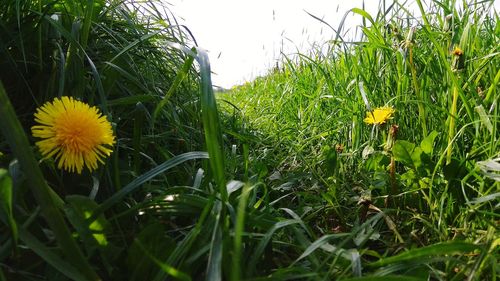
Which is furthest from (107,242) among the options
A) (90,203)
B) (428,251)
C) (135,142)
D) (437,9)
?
(437,9)

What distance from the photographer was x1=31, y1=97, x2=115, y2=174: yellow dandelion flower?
30.5 inches

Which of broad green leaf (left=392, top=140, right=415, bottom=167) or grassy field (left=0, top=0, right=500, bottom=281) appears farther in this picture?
broad green leaf (left=392, top=140, right=415, bottom=167)

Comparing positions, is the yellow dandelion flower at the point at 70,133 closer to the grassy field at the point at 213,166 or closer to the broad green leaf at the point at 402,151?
the grassy field at the point at 213,166

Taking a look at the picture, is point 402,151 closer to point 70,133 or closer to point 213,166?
point 213,166

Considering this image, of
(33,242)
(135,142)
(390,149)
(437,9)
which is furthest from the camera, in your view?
(437,9)

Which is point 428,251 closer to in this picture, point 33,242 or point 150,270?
point 150,270

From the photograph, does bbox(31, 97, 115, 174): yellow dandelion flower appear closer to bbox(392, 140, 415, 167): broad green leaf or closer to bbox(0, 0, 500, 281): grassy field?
bbox(0, 0, 500, 281): grassy field

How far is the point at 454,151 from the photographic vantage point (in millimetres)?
1290

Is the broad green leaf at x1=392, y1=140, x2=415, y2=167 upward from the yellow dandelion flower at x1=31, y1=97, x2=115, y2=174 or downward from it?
downward

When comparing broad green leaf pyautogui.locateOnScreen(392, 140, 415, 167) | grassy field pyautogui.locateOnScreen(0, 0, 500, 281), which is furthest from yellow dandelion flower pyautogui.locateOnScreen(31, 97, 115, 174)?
broad green leaf pyautogui.locateOnScreen(392, 140, 415, 167)

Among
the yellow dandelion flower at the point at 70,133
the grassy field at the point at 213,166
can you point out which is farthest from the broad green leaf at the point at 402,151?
the yellow dandelion flower at the point at 70,133

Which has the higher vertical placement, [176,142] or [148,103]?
[148,103]

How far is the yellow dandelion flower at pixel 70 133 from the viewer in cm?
78

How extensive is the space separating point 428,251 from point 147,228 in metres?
0.40
